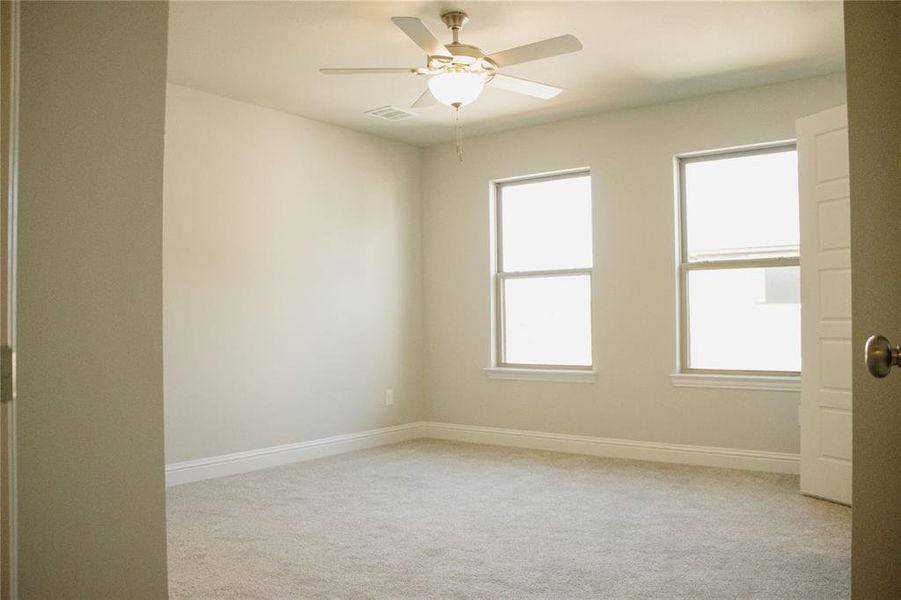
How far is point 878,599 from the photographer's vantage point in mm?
1253

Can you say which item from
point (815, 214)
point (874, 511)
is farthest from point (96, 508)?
point (815, 214)

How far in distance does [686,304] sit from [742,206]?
79 centimetres

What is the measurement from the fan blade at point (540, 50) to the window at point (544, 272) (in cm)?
244

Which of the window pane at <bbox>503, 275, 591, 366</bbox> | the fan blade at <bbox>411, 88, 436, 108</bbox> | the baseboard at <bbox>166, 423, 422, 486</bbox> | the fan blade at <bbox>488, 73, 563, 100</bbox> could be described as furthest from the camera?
the window pane at <bbox>503, 275, 591, 366</bbox>

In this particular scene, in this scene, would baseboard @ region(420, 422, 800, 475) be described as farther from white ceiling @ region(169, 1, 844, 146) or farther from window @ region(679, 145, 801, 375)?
white ceiling @ region(169, 1, 844, 146)

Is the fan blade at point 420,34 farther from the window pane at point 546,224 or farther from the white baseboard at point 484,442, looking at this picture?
the white baseboard at point 484,442

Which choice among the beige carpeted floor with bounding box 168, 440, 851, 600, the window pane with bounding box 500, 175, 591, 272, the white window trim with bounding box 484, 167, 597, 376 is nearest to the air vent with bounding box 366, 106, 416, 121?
the white window trim with bounding box 484, 167, 597, 376

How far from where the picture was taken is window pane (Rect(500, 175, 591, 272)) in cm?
596

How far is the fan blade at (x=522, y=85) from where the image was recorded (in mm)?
3950

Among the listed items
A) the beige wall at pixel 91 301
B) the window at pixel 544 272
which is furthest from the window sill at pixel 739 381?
the beige wall at pixel 91 301

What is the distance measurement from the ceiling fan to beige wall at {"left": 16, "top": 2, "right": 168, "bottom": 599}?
189cm

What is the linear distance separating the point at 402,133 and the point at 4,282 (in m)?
5.16

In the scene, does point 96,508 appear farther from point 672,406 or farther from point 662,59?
point 672,406

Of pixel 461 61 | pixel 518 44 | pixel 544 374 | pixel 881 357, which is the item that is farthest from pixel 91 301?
pixel 544 374
